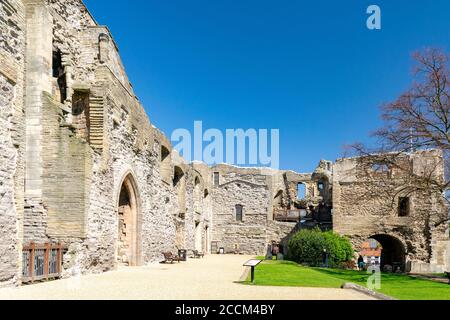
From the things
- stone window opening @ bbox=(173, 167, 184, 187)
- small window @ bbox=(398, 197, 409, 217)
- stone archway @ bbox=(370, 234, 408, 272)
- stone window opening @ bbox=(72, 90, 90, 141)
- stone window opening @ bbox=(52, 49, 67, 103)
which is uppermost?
stone window opening @ bbox=(52, 49, 67, 103)

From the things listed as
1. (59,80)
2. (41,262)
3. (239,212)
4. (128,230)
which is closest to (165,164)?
(128,230)

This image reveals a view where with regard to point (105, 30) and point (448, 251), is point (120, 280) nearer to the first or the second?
point (105, 30)

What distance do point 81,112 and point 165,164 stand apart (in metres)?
9.68

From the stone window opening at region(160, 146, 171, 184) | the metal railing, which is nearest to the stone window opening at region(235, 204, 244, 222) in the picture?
the stone window opening at region(160, 146, 171, 184)

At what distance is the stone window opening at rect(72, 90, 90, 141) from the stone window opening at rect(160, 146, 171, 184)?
9.11 meters

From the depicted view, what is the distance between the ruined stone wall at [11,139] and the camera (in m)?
10.8

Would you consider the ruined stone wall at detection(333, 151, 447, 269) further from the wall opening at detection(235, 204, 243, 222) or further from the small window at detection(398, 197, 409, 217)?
the wall opening at detection(235, 204, 243, 222)

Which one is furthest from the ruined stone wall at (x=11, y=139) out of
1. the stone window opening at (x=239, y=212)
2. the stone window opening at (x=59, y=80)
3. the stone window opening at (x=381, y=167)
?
the stone window opening at (x=239, y=212)

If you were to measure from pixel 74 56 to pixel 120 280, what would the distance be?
8.15 m

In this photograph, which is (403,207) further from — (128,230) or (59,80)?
(59,80)

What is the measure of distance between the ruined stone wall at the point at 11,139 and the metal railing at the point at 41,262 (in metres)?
0.61

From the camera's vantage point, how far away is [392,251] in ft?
122

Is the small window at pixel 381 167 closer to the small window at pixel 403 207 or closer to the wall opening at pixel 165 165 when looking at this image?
the wall opening at pixel 165 165

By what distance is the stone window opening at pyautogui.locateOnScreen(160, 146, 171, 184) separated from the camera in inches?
1018
